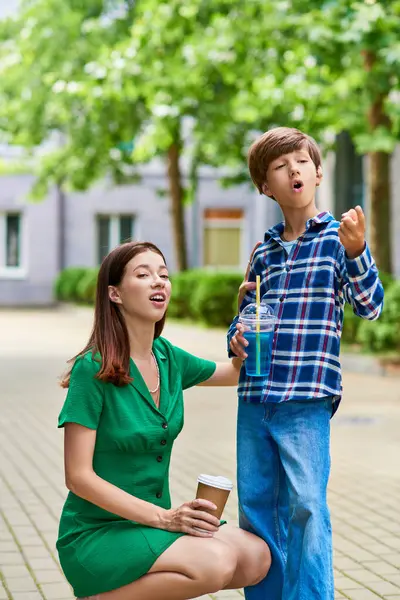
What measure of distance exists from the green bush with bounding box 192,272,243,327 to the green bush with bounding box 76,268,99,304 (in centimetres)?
851

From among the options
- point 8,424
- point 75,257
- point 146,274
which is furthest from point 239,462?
point 75,257

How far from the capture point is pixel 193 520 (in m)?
3.26

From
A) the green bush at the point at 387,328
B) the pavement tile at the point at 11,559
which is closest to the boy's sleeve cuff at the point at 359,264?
the pavement tile at the point at 11,559

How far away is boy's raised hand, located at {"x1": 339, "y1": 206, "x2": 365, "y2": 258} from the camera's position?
3301 millimetres

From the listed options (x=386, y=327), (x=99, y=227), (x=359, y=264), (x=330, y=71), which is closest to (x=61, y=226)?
(x=99, y=227)

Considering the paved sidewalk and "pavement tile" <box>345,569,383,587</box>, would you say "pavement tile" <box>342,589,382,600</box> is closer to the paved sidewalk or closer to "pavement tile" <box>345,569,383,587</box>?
the paved sidewalk

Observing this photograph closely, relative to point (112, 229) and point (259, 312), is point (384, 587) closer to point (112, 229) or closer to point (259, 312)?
point (259, 312)

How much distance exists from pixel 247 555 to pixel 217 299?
17.9 m

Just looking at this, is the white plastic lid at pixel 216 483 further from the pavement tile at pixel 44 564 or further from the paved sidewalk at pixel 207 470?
the pavement tile at pixel 44 564

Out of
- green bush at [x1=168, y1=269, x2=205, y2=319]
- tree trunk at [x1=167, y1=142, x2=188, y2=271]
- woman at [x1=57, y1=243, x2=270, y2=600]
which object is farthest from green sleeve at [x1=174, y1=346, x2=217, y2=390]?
tree trunk at [x1=167, y1=142, x2=188, y2=271]

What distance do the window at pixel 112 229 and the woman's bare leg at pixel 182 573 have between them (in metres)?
31.8

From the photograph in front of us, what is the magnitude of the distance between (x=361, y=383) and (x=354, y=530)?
729cm

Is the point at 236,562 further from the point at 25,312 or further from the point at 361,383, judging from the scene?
the point at 25,312

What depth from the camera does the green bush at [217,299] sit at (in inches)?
838
